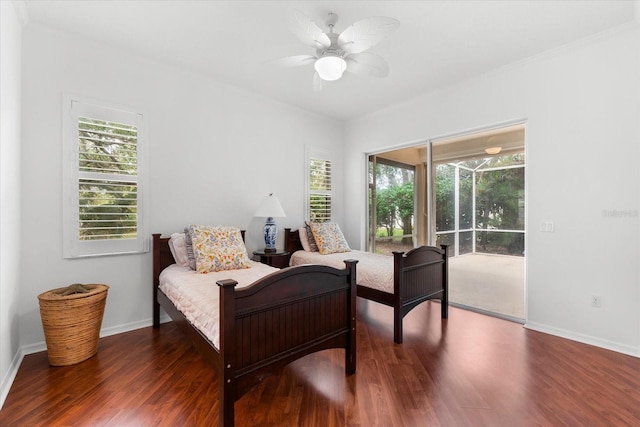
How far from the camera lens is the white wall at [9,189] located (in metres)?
1.98

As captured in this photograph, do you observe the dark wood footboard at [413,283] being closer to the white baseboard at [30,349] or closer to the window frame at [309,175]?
the window frame at [309,175]

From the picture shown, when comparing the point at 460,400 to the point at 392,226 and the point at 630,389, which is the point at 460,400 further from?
the point at 392,226

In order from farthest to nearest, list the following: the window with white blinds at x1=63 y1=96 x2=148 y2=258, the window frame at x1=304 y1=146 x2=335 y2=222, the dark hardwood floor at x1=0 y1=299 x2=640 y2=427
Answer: the window frame at x1=304 y1=146 x2=335 y2=222 < the window with white blinds at x1=63 y1=96 x2=148 y2=258 < the dark hardwood floor at x1=0 y1=299 x2=640 y2=427

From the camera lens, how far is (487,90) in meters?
3.47

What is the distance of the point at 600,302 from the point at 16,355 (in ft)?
16.3

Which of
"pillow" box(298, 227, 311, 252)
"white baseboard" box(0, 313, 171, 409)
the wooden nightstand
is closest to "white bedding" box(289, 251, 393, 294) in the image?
"pillow" box(298, 227, 311, 252)

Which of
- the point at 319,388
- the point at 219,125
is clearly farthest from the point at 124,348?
the point at 219,125

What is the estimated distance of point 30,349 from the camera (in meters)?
2.57

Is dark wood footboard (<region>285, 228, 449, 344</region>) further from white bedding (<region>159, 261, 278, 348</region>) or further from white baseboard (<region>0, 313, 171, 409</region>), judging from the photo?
white baseboard (<region>0, 313, 171, 409</region>)

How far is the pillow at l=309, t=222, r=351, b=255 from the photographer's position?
162 inches

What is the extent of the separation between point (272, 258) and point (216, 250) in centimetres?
90

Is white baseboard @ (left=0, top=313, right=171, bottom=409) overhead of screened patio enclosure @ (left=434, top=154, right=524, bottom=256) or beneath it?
beneath

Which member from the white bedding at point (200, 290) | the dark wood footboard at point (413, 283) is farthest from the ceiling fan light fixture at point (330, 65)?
the white bedding at point (200, 290)

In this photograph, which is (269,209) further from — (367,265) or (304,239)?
(367,265)
